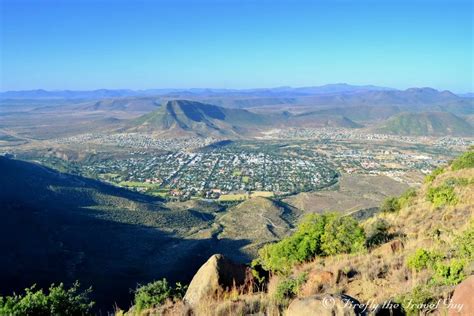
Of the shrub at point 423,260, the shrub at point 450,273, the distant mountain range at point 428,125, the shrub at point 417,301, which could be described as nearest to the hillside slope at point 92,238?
the shrub at point 423,260

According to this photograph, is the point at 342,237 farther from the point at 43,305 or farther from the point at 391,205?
the point at 391,205

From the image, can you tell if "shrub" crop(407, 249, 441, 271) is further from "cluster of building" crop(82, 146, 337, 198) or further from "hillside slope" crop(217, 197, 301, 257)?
"cluster of building" crop(82, 146, 337, 198)

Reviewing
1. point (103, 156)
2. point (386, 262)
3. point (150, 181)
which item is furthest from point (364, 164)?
point (386, 262)

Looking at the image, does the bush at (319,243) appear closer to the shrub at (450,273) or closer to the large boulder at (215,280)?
the large boulder at (215,280)

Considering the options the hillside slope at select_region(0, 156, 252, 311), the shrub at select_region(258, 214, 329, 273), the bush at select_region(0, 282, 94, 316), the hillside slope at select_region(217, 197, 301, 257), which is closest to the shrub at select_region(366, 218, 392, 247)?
the shrub at select_region(258, 214, 329, 273)

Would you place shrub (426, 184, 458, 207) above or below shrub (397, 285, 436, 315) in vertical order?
below

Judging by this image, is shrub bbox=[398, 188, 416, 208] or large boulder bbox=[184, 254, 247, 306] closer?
large boulder bbox=[184, 254, 247, 306]

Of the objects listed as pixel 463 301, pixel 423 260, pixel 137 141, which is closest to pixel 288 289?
pixel 423 260
